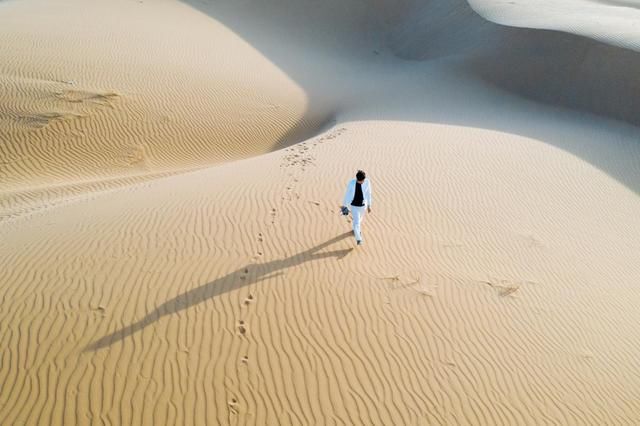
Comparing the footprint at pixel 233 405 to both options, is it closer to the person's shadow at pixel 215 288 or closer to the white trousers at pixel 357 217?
the person's shadow at pixel 215 288

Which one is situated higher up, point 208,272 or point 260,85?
point 260,85

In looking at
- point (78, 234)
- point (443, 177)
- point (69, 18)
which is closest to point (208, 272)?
point (78, 234)

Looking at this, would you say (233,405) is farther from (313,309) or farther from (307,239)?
(307,239)

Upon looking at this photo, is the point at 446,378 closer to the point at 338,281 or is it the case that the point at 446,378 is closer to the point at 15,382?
the point at 338,281

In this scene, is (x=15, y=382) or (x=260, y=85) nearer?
(x=15, y=382)

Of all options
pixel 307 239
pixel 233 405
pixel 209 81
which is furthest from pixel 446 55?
pixel 233 405

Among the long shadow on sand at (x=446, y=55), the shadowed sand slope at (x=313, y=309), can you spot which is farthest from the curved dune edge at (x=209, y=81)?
the shadowed sand slope at (x=313, y=309)

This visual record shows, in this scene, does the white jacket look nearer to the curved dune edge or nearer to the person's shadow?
the person's shadow
